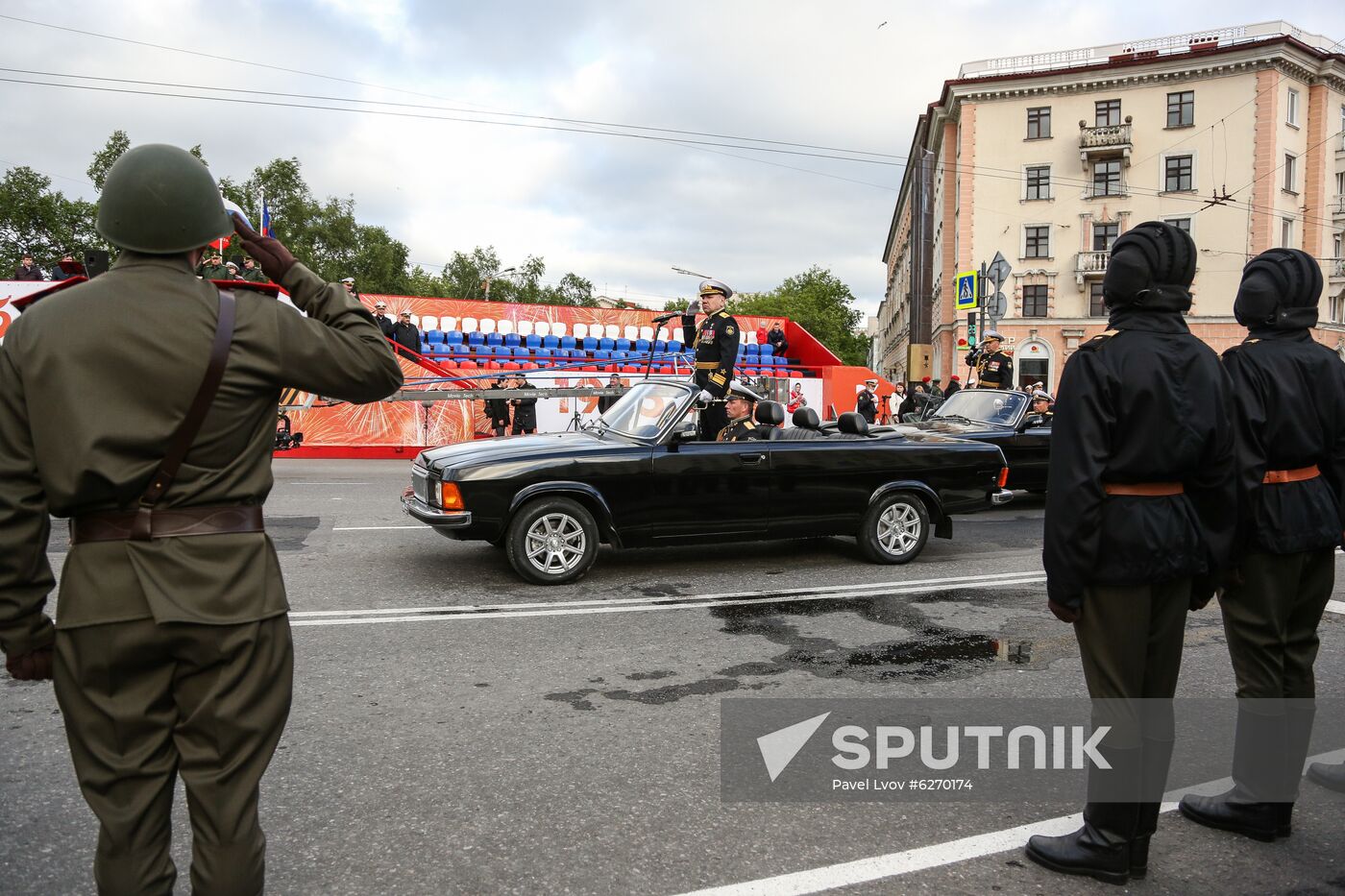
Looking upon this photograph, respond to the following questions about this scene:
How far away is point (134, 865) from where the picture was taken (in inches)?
82.0

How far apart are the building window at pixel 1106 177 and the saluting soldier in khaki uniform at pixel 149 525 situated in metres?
55.2

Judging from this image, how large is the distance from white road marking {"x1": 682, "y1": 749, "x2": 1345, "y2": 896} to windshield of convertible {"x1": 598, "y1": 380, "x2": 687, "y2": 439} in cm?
457

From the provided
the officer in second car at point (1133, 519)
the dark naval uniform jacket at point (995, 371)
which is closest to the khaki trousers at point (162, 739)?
the officer in second car at point (1133, 519)

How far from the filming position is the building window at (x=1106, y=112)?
5066cm

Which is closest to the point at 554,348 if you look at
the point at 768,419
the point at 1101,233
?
the point at 768,419

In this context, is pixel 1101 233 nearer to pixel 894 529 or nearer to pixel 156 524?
pixel 894 529

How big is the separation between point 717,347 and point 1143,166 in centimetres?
4906

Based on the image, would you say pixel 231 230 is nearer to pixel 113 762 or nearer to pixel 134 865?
pixel 113 762

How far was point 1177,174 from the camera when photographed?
49.8m

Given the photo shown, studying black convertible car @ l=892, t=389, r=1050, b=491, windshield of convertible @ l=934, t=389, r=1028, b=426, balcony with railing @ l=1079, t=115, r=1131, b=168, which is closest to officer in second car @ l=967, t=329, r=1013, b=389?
windshield of convertible @ l=934, t=389, r=1028, b=426

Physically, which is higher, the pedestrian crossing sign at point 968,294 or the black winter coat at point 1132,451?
the pedestrian crossing sign at point 968,294

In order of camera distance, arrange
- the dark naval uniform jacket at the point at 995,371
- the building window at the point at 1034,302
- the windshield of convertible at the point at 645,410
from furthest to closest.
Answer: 1. the building window at the point at 1034,302
2. the dark naval uniform jacket at the point at 995,371
3. the windshield of convertible at the point at 645,410

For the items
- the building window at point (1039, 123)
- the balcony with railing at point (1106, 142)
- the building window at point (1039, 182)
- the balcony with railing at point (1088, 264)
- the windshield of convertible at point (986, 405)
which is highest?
the building window at point (1039, 123)

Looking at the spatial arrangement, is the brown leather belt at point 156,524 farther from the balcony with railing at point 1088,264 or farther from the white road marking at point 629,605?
the balcony with railing at point 1088,264
